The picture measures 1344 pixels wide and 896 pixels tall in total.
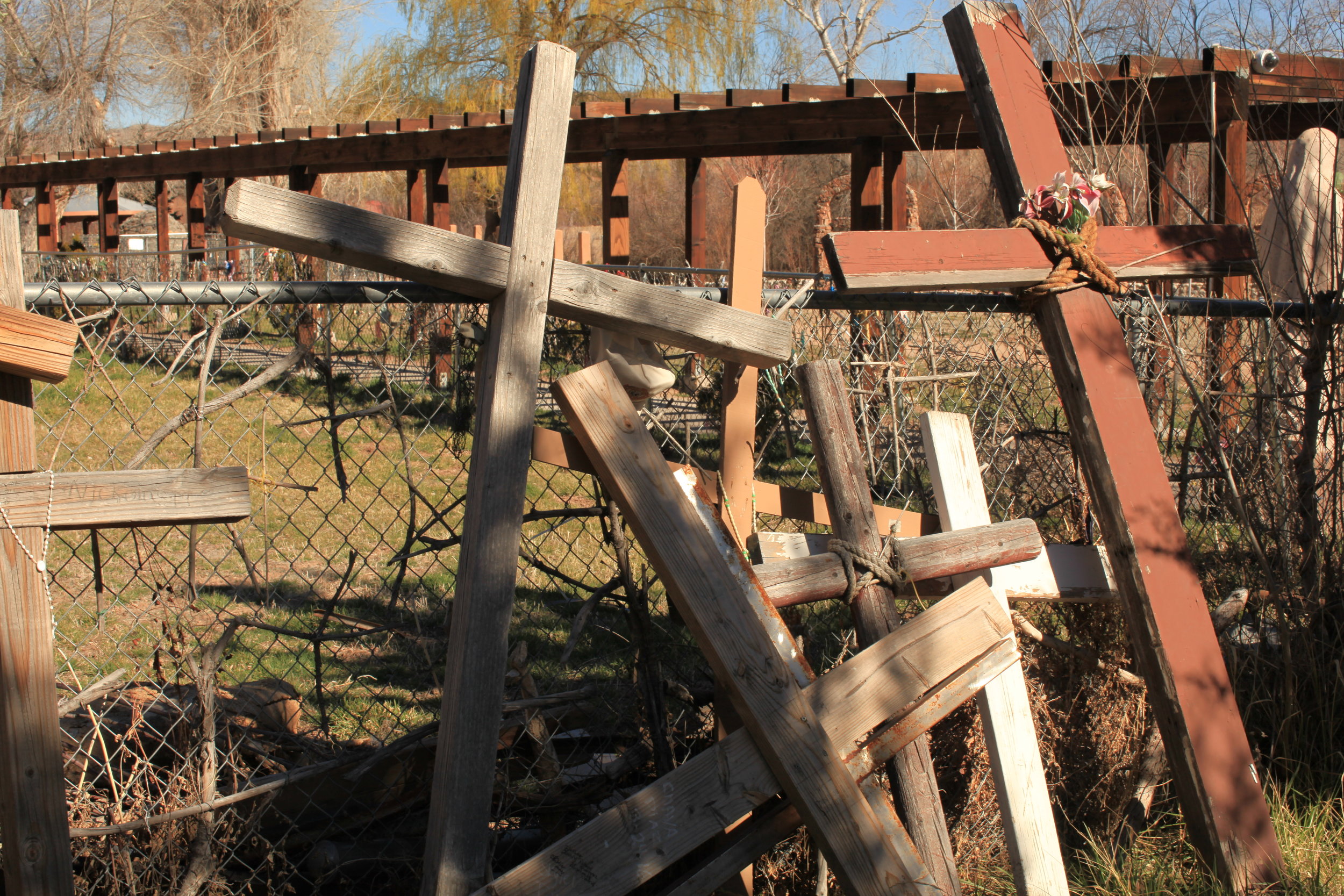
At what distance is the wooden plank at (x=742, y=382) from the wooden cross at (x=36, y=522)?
105 cm

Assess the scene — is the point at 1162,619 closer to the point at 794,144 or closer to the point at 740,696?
the point at 740,696

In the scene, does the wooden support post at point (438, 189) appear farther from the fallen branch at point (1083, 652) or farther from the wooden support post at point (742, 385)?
the fallen branch at point (1083, 652)

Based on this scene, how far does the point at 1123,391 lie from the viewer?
248 centimetres

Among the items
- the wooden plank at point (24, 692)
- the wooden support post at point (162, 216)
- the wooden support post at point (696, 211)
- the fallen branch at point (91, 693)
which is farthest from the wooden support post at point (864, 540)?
the wooden support post at point (162, 216)

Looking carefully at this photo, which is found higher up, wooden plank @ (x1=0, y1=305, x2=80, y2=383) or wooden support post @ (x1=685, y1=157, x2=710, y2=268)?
wooden support post @ (x1=685, y1=157, x2=710, y2=268)

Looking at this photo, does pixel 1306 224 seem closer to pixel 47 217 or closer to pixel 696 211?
pixel 696 211

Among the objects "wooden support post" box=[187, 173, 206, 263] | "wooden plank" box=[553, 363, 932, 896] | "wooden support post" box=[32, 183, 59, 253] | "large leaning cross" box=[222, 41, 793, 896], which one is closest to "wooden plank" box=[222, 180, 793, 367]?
"large leaning cross" box=[222, 41, 793, 896]

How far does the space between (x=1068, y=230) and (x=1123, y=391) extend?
17.8 inches

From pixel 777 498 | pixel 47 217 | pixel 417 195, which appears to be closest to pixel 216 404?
pixel 777 498

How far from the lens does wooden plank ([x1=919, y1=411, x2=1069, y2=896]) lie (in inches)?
84.7

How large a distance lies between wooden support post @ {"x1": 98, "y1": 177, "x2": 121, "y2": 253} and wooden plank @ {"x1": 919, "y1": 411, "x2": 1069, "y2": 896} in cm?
1573

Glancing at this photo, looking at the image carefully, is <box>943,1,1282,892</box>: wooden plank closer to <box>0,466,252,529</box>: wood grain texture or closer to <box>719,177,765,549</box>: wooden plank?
<box>719,177,765,549</box>: wooden plank

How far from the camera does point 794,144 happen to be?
28.3 feet

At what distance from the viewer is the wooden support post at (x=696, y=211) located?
348 inches
